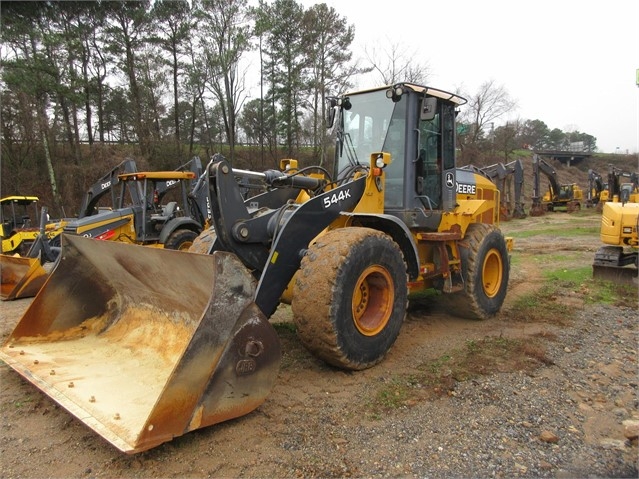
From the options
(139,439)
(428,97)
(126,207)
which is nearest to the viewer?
(139,439)

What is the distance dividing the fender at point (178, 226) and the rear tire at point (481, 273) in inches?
248

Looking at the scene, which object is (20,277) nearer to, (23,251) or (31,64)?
(23,251)

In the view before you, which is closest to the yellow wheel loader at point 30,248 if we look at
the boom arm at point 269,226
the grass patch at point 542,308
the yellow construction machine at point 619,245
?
the boom arm at point 269,226

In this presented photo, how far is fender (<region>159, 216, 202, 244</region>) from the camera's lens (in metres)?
9.63

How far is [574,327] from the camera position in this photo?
537cm

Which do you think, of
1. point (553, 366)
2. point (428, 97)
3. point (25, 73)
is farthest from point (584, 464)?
point (25, 73)

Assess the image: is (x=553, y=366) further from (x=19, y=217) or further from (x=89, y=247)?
(x=19, y=217)

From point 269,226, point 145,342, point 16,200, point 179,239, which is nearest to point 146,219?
point 179,239

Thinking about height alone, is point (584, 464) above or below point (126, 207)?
below

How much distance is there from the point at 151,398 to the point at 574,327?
4.78 meters

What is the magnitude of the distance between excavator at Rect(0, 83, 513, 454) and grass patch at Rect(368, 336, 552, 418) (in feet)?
1.21

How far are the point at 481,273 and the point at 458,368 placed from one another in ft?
5.96

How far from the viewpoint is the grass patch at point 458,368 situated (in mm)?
3439

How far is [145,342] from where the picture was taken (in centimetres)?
387
